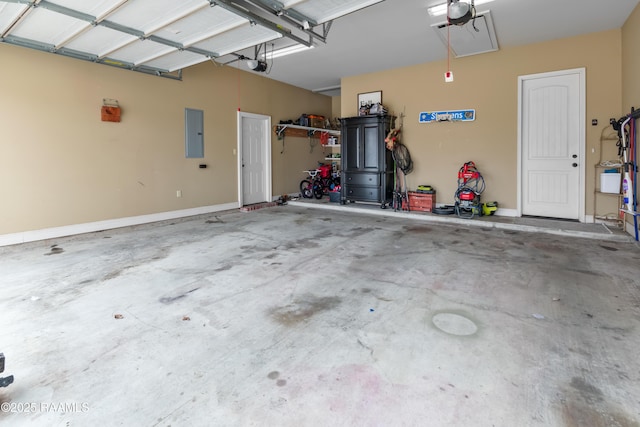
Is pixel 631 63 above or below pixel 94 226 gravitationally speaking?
above

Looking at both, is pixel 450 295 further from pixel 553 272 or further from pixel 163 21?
pixel 163 21

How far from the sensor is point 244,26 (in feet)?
13.6

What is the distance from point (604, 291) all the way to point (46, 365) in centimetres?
423

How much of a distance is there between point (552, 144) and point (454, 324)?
202 inches

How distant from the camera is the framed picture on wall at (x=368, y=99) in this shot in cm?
776

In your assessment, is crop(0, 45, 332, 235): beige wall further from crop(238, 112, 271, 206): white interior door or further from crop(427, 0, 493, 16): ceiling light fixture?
crop(427, 0, 493, 16): ceiling light fixture

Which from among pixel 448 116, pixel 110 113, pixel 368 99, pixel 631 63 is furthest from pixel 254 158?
pixel 631 63

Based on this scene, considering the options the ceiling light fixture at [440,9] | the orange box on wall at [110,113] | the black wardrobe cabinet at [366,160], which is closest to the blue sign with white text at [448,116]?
the black wardrobe cabinet at [366,160]

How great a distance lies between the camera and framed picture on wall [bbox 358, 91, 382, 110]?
25.5 ft

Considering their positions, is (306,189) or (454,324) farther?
(306,189)

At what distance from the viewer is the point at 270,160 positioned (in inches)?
343

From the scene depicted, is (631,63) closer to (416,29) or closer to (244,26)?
(416,29)

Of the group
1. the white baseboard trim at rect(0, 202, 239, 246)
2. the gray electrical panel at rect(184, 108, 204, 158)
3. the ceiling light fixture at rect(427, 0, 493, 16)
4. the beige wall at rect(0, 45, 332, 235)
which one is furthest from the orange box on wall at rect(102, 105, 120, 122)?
the ceiling light fixture at rect(427, 0, 493, 16)

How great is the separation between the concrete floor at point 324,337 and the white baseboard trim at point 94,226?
2.07 feet
